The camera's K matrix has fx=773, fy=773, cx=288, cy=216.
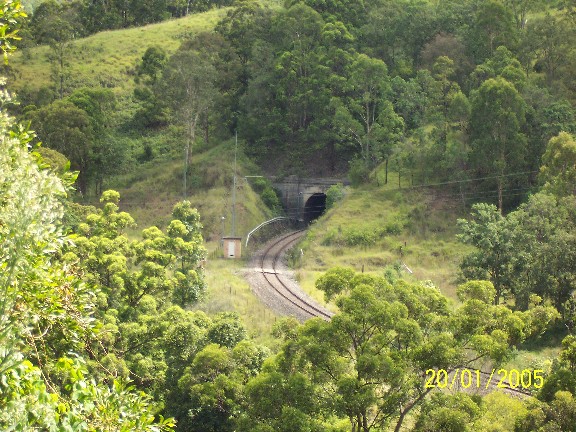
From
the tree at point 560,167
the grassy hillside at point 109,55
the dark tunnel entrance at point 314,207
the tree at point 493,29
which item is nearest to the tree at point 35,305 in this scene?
the tree at point 560,167

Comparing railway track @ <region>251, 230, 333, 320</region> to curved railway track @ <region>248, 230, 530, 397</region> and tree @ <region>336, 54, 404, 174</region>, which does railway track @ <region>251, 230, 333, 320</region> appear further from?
tree @ <region>336, 54, 404, 174</region>

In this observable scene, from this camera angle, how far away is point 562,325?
27.8m

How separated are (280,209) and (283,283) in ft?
42.4

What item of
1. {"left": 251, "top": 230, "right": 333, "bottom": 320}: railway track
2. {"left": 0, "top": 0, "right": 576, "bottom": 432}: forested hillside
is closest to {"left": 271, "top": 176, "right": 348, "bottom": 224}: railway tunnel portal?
{"left": 0, "top": 0, "right": 576, "bottom": 432}: forested hillside

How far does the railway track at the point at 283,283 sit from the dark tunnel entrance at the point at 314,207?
3.92m

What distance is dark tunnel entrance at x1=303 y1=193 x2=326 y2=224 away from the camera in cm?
4675

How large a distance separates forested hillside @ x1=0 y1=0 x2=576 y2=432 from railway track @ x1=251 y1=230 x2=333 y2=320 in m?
1.41

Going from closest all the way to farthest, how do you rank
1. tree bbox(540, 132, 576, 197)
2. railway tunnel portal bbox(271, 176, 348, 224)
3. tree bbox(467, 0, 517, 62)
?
tree bbox(540, 132, 576, 197) → railway tunnel portal bbox(271, 176, 348, 224) → tree bbox(467, 0, 517, 62)

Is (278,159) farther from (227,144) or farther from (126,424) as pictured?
(126,424)

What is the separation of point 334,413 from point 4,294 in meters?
11.0

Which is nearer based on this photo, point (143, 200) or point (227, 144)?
point (143, 200)

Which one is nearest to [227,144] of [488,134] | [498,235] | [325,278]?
[488,134]

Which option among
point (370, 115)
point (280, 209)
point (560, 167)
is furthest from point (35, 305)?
point (370, 115)
